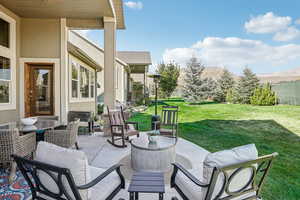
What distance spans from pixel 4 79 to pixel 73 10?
3009 millimetres

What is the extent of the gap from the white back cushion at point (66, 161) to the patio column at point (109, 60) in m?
4.54

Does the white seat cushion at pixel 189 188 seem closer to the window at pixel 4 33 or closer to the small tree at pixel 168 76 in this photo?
the window at pixel 4 33

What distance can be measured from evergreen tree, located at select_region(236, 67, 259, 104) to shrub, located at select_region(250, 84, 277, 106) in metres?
1.56

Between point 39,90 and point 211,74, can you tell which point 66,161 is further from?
point 211,74

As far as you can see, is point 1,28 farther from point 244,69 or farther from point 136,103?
point 244,69

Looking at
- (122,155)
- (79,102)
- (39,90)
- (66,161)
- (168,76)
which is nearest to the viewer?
(66,161)

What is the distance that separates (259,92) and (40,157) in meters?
17.7

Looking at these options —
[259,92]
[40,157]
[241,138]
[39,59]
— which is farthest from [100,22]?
[259,92]

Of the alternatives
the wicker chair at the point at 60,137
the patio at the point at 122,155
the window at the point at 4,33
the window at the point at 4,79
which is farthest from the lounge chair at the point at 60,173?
the window at the point at 4,33

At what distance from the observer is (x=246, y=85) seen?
17.6 meters

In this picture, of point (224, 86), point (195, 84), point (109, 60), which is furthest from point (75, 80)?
point (224, 86)

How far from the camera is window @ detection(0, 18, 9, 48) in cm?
527

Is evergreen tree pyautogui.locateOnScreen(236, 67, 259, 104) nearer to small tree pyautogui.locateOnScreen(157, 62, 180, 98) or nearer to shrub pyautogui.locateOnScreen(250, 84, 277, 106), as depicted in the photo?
shrub pyautogui.locateOnScreen(250, 84, 277, 106)

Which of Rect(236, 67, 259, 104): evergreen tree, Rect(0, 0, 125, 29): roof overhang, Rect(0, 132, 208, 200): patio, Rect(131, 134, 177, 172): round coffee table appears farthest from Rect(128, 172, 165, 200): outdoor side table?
Rect(236, 67, 259, 104): evergreen tree
